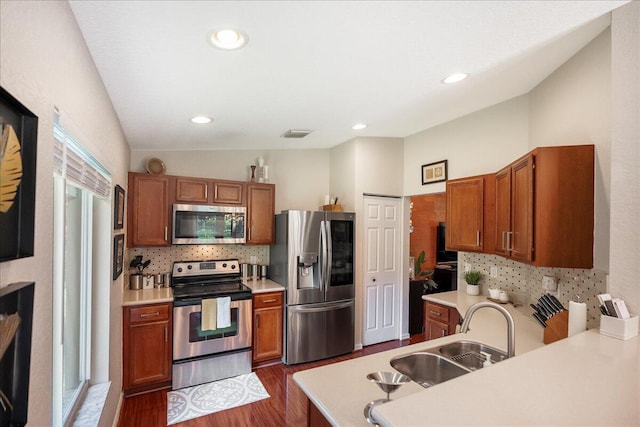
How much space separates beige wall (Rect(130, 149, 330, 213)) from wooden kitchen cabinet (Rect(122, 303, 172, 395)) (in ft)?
5.37

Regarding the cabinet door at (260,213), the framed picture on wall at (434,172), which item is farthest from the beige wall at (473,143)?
the cabinet door at (260,213)

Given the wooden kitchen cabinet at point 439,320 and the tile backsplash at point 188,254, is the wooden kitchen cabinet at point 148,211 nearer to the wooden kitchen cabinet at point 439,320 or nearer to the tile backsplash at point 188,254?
the tile backsplash at point 188,254

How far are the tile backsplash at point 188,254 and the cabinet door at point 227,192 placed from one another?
2.08 feet

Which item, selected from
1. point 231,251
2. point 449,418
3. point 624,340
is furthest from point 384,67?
point 231,251

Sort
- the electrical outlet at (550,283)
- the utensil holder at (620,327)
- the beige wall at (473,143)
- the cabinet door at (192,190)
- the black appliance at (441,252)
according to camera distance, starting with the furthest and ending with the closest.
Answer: the black appliance at (441,252) → the cabinet door at (192,190) → the beige wall at (473,143) → the electrical outlet at (550,283) → the utensil holder at (620,327)

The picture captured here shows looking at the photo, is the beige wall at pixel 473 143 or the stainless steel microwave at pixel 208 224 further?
the stainless steel microwave at pixel 208 224

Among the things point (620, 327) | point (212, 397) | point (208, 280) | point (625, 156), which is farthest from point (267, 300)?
point (625, 156)

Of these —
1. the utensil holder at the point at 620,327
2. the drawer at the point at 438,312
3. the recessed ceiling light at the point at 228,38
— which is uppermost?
the recessed ceiling light at the point at 228,38

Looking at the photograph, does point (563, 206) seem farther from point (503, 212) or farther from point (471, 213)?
point (471, 213)

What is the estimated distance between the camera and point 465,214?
314cm

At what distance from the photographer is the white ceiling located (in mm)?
1285

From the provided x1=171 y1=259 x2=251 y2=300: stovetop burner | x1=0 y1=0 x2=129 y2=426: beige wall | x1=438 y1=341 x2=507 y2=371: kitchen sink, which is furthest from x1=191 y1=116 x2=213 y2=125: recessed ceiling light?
x1=438 y1=341 x2=507 y2=371: kitchen sink

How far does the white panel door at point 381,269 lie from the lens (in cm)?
417

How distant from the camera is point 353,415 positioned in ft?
4.06
